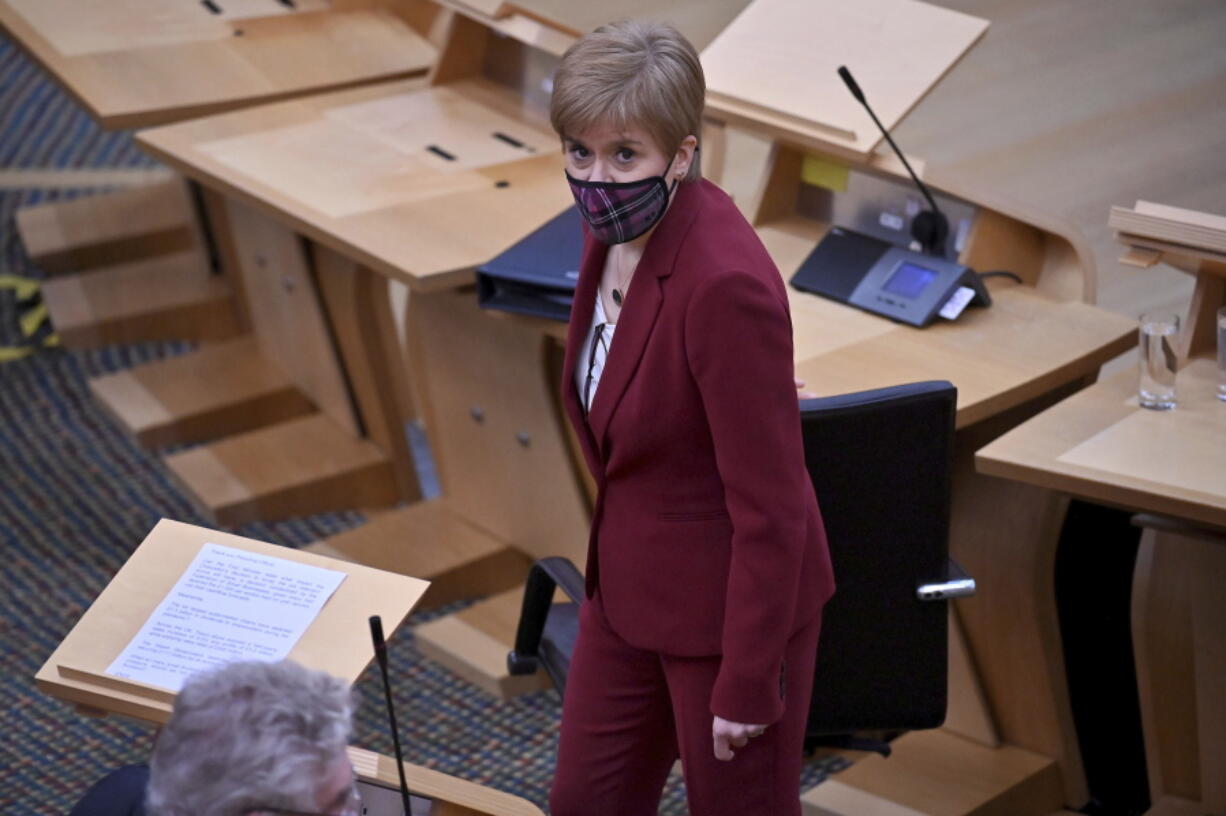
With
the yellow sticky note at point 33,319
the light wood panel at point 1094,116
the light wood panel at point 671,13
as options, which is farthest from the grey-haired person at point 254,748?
the light wood panel at point 671,13

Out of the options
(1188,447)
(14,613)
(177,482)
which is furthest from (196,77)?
(1188,447)

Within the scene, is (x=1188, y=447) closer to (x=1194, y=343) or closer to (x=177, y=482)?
(x=1194, y=343)

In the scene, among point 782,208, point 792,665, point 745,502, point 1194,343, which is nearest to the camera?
point 745,502

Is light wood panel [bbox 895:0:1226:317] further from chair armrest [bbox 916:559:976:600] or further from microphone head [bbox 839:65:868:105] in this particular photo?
chair armrest [bbox 916:559:976:600]

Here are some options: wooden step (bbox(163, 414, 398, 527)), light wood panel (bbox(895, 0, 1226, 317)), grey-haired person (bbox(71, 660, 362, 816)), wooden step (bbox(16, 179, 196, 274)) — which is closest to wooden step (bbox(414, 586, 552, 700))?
wooden step (bbox(163, 414, 398, 527))

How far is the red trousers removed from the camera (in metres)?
1.90

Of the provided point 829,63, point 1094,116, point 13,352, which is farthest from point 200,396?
point 1094,116

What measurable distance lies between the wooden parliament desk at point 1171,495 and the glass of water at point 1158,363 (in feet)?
0.08

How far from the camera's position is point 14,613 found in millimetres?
3490

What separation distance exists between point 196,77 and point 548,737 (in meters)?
1.92

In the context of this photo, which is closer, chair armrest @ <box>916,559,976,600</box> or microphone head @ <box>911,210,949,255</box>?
chair armrest @ <box>916,559,976,600</box>

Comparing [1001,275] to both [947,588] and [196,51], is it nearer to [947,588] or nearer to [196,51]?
[947,588]

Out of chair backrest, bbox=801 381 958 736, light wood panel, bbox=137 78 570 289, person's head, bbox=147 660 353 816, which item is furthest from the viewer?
light wood panel, bbox=137 78 570 289

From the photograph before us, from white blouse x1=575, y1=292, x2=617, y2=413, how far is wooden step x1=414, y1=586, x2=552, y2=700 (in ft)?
4.38
